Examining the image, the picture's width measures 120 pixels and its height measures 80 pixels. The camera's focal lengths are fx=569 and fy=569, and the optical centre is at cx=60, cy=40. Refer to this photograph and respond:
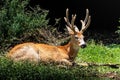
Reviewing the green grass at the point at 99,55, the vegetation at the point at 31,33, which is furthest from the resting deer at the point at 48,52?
the green grass at the point at 99,55

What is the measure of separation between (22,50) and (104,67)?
1.79 m

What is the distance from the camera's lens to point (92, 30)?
1886 centimetres

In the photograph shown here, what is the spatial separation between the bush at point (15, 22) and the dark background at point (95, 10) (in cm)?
434

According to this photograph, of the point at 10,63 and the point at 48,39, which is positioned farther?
the point at 48,39

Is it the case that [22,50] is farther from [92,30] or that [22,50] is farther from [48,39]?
[92,30]

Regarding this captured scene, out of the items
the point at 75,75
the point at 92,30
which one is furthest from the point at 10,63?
the point at 92,30

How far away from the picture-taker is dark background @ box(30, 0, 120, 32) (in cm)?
1889

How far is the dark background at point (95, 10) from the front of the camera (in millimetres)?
18891

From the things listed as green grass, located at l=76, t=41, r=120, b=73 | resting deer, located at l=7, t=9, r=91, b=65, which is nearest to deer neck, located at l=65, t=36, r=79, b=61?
resting deer, located at l=7, t=9, r=91, b=65

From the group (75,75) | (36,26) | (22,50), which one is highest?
(36,26)

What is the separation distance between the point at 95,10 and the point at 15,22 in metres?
6.85

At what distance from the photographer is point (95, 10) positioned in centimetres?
2011

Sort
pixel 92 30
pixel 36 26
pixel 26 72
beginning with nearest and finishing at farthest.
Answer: pixel 26 72, pixel 36 26, pixel 92 30

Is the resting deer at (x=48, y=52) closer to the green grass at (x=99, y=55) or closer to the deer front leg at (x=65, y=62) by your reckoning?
the deer front leg at (x=65, y=62)
